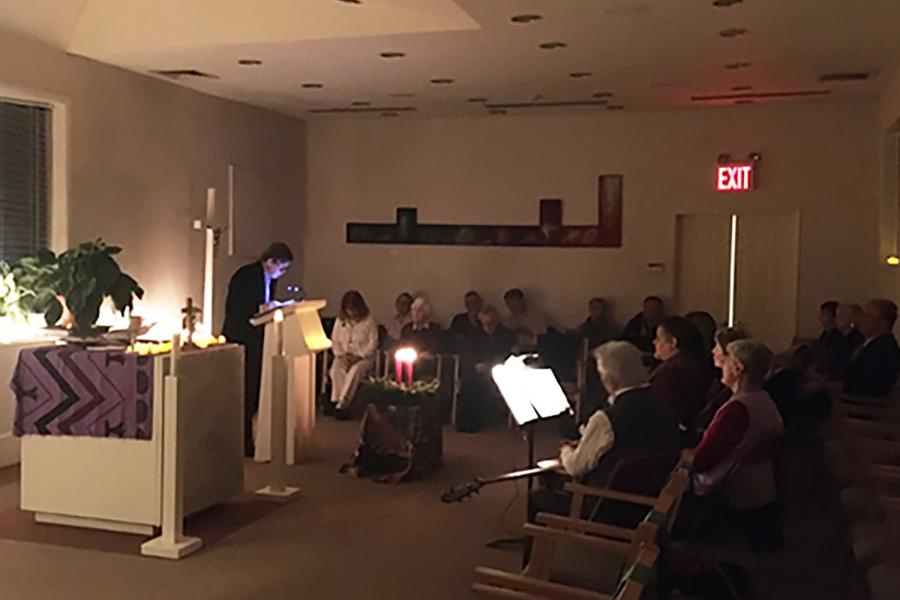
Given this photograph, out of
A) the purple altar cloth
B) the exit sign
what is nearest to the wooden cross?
the purple altar cloth

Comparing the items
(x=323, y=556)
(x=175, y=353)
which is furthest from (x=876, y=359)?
(x=175, y=353)

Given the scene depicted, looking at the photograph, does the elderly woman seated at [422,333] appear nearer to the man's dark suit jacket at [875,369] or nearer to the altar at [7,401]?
the altar at [7,401]

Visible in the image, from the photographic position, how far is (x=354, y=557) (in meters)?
4.90

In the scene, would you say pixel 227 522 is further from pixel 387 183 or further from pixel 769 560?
pixel 387 183

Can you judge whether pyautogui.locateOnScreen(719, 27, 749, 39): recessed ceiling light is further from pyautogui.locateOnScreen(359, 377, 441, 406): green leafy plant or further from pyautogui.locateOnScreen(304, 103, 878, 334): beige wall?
pyautogui.locateOnScreen(304, 103, 878, 334): beige wall

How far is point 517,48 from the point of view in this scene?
6.62m

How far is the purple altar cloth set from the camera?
4.99 metres

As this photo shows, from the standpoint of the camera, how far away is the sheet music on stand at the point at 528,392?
14.7 ft

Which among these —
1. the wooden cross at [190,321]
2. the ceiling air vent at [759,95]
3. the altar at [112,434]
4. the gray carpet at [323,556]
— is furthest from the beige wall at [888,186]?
the altar at [112,434]

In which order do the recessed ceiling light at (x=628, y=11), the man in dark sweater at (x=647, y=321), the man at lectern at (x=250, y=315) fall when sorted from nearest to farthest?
the recessed ceiling light at (x=628, y=11) → the man at lectern at (x=250, y=315) → the man in dark sweater at (x=647, y=321)

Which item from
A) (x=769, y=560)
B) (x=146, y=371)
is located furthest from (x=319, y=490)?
(x=769, y=560)

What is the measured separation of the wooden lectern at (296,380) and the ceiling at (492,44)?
1.89 m

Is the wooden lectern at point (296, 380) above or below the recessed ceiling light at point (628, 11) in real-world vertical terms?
below

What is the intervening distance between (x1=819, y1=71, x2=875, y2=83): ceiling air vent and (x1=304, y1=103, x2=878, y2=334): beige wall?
1.24 m
